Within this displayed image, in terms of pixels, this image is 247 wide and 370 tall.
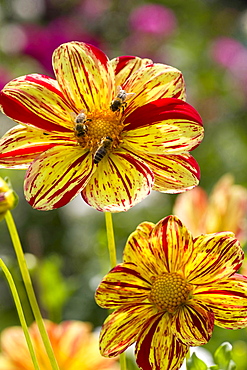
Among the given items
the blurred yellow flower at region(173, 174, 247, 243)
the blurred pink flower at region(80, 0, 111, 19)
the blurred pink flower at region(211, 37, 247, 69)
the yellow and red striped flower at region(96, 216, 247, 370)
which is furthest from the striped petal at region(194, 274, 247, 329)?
the blurred pink flower at region(80, 0, 111, 19)

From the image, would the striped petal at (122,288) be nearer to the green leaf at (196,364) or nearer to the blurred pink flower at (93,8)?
the green leaf at (196,364)

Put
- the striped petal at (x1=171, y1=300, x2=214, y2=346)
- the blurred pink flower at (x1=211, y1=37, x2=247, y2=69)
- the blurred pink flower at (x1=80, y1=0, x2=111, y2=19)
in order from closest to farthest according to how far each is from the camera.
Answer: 1. the striped petal at (x1=171, y1=300, x2=214, y2=346)
2. the blurred pink flower at (x1=211, y1=37, x2=247, y2=69)
3. the blurred pink flower at (x1=80, y1=0, x2=111, y2=19)

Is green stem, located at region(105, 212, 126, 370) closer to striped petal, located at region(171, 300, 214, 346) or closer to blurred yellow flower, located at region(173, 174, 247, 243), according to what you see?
striped petal, located at region(171, 300, 214, 346)

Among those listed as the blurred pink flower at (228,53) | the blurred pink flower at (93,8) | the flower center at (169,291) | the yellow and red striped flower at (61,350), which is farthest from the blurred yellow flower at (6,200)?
the blurred pink flower at (93,8)

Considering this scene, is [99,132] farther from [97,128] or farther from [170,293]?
[170,293]

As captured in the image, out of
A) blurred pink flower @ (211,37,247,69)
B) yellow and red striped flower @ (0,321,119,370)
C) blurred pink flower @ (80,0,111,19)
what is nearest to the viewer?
yellow and red striped flower @ (0,321,119,370)

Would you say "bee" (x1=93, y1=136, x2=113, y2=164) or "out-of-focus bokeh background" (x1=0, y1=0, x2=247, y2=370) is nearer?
"bee" (x1=93, y1=136, x2=113, y2=164)
